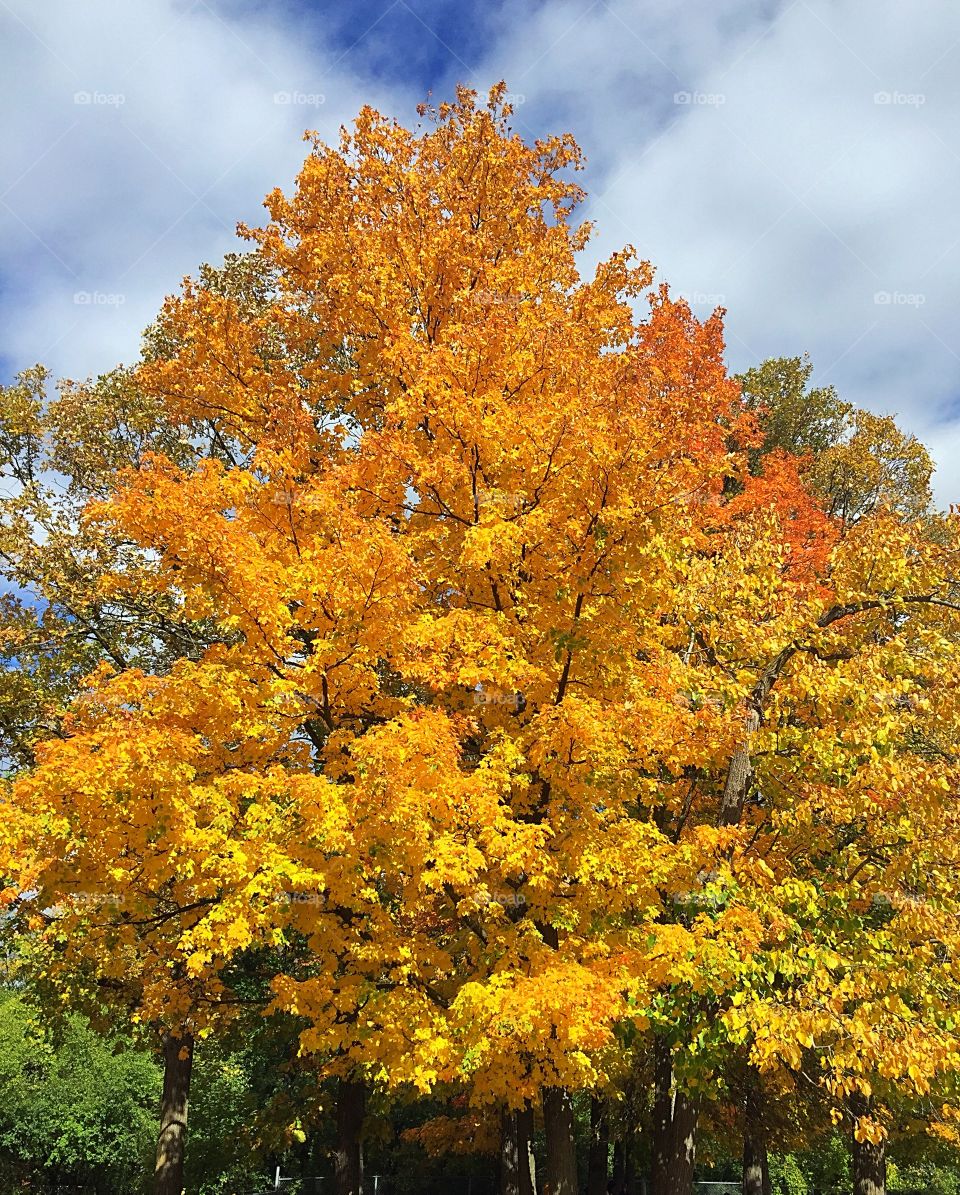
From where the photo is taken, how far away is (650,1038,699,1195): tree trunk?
9.77m

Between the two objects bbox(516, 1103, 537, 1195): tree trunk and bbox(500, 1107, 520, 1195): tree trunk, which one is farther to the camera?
bbox(500, 1107, 520, 1195): tree trunk

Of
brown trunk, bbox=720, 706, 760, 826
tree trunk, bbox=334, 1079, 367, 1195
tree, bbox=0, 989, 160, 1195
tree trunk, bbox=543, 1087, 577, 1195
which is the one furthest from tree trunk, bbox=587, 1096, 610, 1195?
brown trunk, bbox=720, 706, 760, 826

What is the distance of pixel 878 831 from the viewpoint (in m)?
9.04

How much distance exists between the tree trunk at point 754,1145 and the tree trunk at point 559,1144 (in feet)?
14.2

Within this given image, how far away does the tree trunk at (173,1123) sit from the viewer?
47.9 feet

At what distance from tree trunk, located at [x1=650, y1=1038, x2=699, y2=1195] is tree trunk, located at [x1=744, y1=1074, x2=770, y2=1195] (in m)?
2.51

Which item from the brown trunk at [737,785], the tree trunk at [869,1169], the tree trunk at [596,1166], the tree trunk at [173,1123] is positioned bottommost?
the tree trunk at [596,1166]

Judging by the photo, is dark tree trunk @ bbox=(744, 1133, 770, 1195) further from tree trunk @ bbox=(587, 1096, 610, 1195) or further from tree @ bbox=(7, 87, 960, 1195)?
tree @ bbox=(7, 87, 960, 1195)

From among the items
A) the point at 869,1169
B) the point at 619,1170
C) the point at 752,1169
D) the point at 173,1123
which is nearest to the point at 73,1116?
the point at 173,1123

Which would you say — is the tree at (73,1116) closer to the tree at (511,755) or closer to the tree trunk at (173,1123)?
the tree trunk at (173,1123)

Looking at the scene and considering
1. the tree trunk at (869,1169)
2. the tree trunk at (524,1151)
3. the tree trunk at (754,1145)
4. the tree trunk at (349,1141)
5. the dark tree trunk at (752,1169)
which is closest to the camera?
the tree trunk at (524,1151)

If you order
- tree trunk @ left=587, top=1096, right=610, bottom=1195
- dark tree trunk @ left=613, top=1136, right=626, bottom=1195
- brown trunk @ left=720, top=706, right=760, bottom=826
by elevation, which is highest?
brown trunk @ left=720, top=706, right=760, bottom=826

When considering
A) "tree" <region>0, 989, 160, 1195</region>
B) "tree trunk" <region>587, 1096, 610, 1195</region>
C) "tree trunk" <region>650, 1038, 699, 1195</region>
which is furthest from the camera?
"tree" <region>0, 989, 160, 1195</region>

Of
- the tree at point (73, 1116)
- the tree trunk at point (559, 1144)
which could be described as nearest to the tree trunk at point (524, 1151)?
the tree trunk at point (559, 1144)
